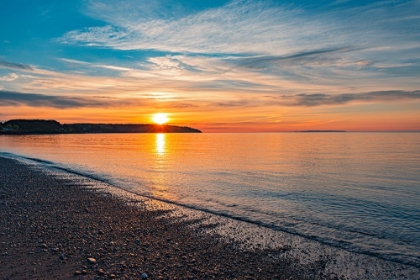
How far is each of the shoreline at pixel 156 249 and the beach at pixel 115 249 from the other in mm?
30

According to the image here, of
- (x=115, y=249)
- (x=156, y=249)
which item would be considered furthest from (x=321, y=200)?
(x=115, y=249)

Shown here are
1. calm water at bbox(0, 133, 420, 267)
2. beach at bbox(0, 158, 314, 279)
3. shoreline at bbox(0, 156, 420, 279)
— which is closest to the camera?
beach at bbox(0, 158, 314, 279)

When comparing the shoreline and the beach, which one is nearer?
the beach

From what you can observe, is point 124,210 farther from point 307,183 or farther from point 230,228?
point 307,183

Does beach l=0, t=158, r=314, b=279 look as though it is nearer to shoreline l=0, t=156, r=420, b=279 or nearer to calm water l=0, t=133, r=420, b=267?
shoreline l=0, t=156, r=420, b=279

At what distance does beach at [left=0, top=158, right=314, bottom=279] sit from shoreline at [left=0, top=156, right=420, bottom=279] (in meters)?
0.03

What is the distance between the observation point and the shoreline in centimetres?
958

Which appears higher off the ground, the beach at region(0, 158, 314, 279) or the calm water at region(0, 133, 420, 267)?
the beach at region(0, 158, 314, 279)

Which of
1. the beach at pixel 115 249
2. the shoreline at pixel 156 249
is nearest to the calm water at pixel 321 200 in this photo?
the shoreline at pixel 156 249

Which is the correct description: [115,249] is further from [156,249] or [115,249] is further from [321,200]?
[321,200]

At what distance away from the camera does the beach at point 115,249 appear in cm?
942

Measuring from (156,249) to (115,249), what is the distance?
143 cm

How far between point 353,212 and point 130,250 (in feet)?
43.6

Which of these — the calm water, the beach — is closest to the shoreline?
the beach
